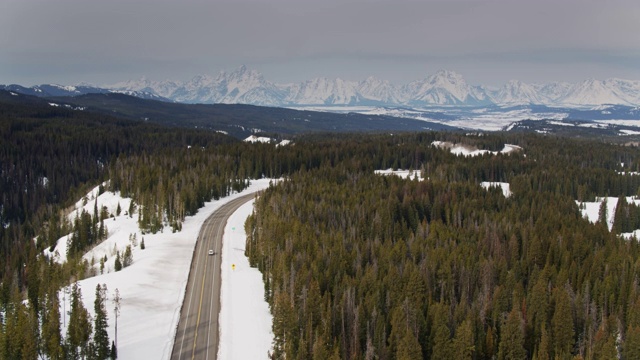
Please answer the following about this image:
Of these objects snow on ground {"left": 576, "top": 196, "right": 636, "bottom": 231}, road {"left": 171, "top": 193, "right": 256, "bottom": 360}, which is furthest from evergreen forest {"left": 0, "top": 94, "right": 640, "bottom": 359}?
road {"left": 171, "top": 193, "right": 256, "bottom": 360}

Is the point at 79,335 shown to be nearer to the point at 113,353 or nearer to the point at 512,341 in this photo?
the point at 113,353

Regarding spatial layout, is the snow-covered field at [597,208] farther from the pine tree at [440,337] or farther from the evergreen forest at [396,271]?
the pine tree at [440,337]

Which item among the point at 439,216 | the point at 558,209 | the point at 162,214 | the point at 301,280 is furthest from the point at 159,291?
the point at 558,209

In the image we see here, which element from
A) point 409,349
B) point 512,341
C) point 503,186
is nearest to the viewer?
point 409,349

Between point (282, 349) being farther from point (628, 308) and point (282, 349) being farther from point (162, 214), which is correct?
point (162, 214)

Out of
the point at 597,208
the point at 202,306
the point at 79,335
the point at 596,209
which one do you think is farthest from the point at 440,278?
the point at 597,208

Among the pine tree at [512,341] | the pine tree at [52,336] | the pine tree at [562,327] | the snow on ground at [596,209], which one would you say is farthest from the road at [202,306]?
the snow on ground at [596,209]

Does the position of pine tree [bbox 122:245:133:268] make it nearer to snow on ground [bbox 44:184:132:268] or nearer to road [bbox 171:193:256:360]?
snow on ground [bbox 44:184:132:268]
